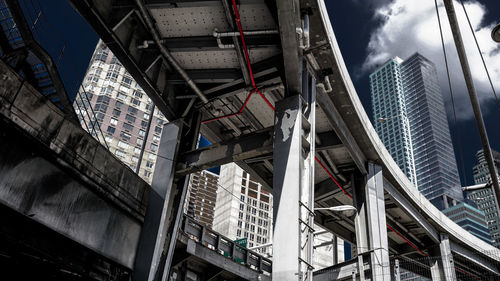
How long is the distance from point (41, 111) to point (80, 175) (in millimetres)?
2160

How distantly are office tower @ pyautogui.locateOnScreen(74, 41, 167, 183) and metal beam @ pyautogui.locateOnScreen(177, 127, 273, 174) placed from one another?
71545 millimetres

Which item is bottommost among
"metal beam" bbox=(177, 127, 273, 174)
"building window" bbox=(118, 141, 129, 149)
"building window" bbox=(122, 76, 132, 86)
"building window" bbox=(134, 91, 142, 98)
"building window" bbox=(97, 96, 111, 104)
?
"metal beam" bbox=(177, 127, 273, 174)

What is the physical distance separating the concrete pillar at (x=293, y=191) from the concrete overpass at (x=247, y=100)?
0.03 m

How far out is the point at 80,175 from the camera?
1109cm

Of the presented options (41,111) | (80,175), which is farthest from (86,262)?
(41,111)

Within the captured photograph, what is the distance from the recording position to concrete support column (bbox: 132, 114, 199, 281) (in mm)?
12930

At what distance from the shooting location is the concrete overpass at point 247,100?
37.5ft

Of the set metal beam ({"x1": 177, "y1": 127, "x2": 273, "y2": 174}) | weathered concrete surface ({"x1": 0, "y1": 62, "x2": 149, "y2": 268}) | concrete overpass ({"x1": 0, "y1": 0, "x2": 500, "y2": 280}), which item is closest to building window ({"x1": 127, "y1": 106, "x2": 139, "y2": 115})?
concrete overpass ({"x1": 0, "y1": 0, "x2": 500, "y2": 280})

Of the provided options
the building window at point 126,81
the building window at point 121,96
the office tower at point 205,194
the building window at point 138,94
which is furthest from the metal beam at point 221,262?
the office tower at point 205,194

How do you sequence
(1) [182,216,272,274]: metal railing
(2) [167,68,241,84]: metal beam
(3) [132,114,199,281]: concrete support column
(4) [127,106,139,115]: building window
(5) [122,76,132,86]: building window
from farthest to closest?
(5) [122,76,132,86]: building window, (4) [127,106,139,115]: building window, (1) [182,216,272,274]: metal railing, (2) [167,68,241,84]: metal beam, (3) [132,114,199,281]: concrete support column

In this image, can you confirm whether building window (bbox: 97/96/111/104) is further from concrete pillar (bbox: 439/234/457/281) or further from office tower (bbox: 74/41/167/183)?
concrete pillar (bbox: 439/234/457/281)

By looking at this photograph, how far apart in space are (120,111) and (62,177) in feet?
267

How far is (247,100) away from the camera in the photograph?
14.4 meters

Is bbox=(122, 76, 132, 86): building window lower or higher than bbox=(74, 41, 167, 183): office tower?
higher
